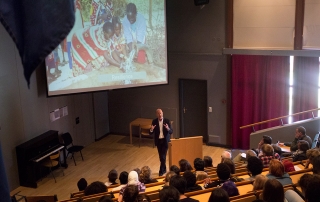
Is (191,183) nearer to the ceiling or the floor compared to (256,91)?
nearer to the floor

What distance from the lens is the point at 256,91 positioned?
32.4 ft

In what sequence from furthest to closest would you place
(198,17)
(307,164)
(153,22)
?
(198,17), (153,22), (307,164)

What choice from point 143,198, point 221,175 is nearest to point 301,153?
point 221,175

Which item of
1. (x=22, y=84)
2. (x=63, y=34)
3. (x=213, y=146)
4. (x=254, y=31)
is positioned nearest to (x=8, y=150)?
(x=22, y=84)

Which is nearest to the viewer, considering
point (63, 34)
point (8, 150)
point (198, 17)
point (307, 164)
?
point (63, 34)

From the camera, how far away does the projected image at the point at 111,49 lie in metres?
8.38

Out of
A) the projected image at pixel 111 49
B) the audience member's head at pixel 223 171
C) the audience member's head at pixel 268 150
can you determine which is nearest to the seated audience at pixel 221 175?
the audience member's head at pixel 223 171

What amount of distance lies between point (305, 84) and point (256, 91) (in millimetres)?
1236

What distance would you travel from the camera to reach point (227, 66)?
399 inches

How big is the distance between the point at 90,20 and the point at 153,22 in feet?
5.94

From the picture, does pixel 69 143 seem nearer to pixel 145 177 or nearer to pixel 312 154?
pixel 145 177

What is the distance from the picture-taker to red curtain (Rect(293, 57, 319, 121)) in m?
8.97

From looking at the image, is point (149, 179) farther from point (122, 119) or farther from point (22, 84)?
point (122, 119)

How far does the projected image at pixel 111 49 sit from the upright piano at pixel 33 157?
1.19m
